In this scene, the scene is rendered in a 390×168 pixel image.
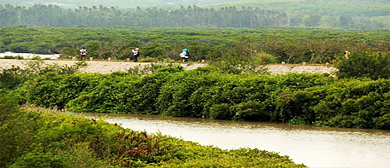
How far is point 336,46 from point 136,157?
122 ft

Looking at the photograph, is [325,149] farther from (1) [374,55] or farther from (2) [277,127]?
(1) [374,55]

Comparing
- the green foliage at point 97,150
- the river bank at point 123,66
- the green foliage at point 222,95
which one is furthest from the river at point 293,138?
the river bank at point 123,66

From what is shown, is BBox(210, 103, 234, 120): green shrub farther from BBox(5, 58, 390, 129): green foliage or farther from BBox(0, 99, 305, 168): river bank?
BBox(0, 99, 305, 168): river bank

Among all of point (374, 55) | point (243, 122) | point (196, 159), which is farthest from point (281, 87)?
point (196, 159)

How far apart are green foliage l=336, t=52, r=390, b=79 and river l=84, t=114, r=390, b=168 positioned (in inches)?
180

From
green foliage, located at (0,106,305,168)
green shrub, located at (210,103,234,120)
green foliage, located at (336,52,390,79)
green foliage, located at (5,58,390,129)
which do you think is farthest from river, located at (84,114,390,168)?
green foliage, located at (336,52,390,79)

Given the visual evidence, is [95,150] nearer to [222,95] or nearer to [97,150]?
[97,150]

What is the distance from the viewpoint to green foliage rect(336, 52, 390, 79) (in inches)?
1261

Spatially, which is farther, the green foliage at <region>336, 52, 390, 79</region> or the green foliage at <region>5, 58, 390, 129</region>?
the green foliage at <region>336, 52, 390, 79</region>

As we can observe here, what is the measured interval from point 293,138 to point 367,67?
8.78m

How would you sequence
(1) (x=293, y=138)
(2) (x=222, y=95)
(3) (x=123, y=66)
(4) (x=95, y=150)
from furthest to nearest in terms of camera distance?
(3) (x=123, y=66), (2) (x=222, y=95), (1) (x=293, y=138), (4) (x=95, y=150)

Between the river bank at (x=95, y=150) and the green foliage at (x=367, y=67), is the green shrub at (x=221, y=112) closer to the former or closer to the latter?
the green foliage at (x=367, y=67)

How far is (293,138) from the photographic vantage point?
2483 cm

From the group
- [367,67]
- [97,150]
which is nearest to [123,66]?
[367,67]
